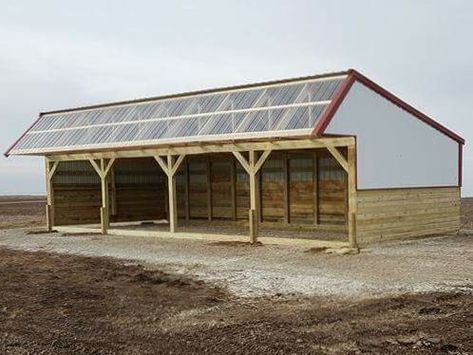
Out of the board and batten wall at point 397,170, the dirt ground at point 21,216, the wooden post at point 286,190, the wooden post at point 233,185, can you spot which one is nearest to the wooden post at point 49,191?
the dirt ground at point 21,216

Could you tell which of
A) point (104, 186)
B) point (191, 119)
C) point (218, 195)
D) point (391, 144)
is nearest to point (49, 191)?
point (104, 186)

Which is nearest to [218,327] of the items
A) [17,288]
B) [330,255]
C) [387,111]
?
[17,288]

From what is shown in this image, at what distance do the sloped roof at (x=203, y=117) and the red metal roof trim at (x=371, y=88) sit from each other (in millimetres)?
26

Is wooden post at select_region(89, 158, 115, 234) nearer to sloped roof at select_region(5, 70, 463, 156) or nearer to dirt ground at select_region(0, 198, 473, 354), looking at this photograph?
sloped roof at select_region(5, 70, 463, 156)

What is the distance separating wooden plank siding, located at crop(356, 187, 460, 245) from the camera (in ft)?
53.1

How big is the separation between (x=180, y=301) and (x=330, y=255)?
602cm

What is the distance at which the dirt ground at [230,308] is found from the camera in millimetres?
7020

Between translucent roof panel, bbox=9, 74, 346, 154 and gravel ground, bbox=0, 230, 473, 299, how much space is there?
11.4ft

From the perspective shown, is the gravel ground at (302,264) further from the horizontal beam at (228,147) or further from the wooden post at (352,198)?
the horizontal beam at (228,147)

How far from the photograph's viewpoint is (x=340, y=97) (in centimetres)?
1566

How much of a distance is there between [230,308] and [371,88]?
32.3 feet

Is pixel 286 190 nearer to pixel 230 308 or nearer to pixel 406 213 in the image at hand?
pixel 406 213

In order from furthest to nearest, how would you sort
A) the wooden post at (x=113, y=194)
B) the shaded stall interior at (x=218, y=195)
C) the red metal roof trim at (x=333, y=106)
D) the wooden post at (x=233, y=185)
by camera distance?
1. the wooden post at (x=113, y=194)
2. the wooden post at (x=233, y=185)
3. the shaded stall interior at (x=218, y=195)
4. the red metal roof trim at (x=333, y=106)

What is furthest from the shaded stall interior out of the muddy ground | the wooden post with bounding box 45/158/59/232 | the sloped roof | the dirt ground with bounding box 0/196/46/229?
the muddy ground
